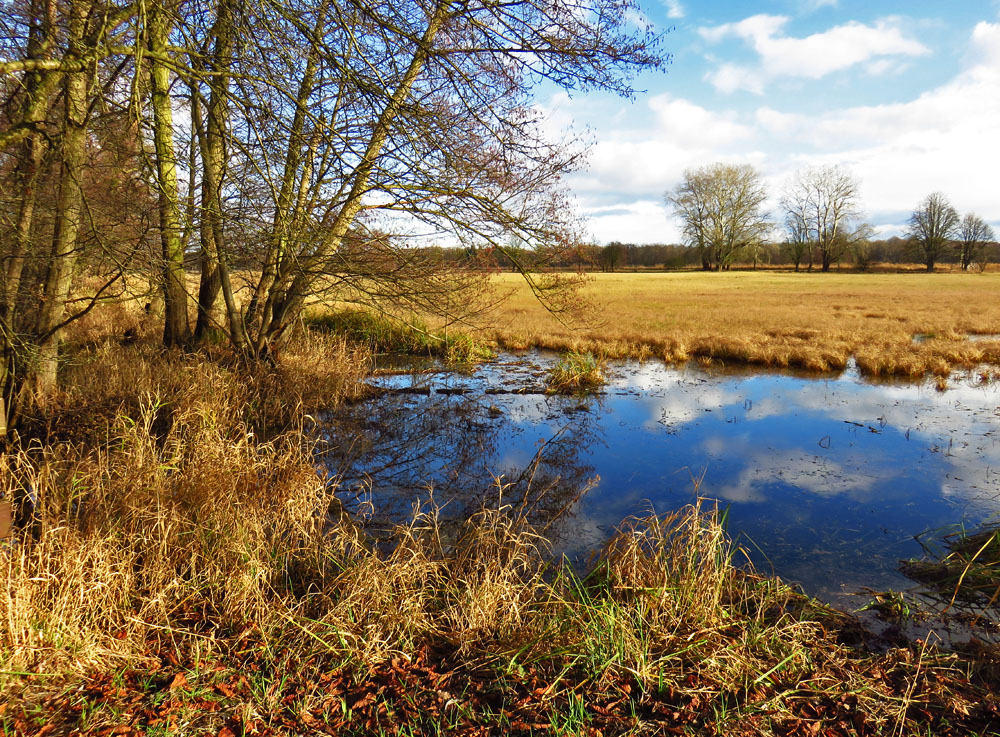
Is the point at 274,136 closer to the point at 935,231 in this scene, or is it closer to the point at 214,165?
the point at 214,165

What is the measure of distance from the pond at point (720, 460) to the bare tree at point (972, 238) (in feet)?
176

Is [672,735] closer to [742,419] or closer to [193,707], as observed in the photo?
[193,707]

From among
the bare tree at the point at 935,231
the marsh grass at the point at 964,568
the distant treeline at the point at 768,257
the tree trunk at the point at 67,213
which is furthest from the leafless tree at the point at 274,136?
the bare tree at the point at 935,231

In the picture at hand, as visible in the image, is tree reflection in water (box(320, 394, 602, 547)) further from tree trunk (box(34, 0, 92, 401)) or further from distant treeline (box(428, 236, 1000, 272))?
distant treeline (box(428, 236, 1000, 272))

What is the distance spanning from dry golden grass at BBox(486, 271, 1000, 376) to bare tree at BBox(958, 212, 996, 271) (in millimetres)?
31237

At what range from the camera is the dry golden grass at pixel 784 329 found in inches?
508

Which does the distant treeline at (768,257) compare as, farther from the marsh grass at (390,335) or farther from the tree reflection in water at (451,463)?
the tree reflection in water at (451,463)

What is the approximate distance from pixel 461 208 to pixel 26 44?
4.77 metres

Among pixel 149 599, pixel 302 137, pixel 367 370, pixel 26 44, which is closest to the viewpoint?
pixel 149 599

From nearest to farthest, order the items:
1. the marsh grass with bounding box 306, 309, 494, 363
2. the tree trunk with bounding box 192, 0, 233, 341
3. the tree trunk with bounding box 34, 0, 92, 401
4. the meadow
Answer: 1. the meadow
2. the tree trunk with bounding box 192, 0, 233, 341
3. the tree trunk with bounding box 34, 0, 92, 401
4. the marsh grass with bounding box 306, 309, 494, 363

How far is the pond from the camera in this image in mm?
5156

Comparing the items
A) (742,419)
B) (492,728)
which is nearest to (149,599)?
(492,728)

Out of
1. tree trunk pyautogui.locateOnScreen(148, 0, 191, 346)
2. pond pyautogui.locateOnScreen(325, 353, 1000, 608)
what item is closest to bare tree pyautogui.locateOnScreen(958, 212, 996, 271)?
pond pyautogui.locateOnScreen(325, 353, 1000, 608)

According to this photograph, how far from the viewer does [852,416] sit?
29.6 ft
